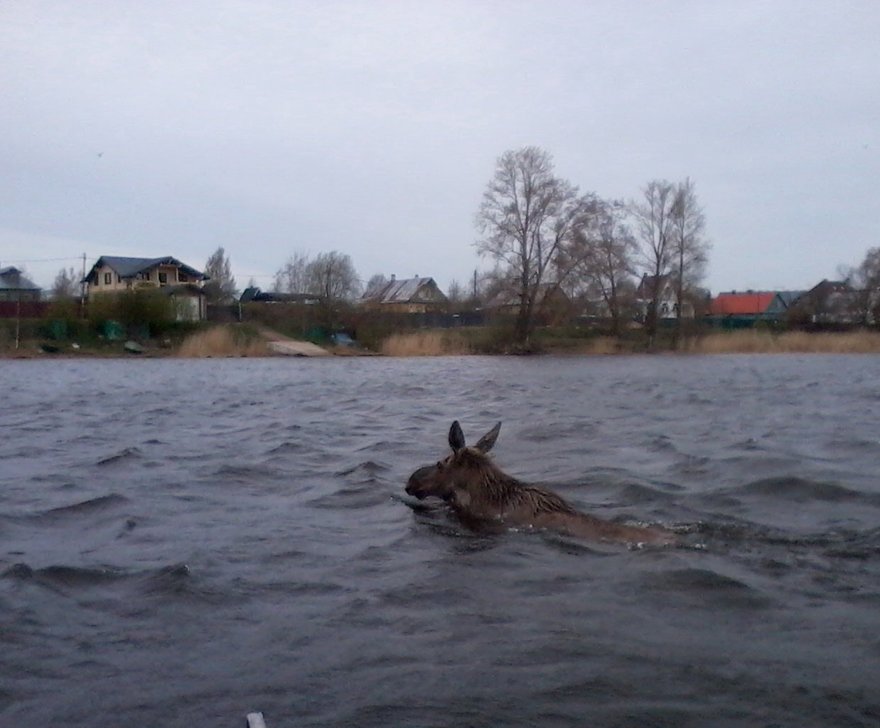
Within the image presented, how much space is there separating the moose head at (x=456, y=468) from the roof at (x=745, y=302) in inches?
4770

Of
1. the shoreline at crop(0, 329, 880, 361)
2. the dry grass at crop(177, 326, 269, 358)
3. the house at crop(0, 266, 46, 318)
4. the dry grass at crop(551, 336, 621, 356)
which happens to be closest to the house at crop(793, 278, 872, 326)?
the shoreline at crop(0, 329, 880, 361)

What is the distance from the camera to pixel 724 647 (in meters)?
5.54

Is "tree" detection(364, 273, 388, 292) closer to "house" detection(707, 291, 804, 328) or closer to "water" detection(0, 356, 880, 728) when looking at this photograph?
"house" detection(707, 291, 804, 328)

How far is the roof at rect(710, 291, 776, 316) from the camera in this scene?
4970 inches

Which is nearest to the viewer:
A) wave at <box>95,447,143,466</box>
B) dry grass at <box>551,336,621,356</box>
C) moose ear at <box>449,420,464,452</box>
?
moose ear at <box>449,420,464,452</box>

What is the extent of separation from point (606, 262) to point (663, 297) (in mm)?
8865

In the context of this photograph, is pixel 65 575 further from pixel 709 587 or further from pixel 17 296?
pixel 17 296

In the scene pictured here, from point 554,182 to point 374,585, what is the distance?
59398 mm

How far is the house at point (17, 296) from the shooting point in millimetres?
67875

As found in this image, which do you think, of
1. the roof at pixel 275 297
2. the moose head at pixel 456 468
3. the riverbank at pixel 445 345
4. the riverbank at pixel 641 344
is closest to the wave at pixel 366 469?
the moose head at pixel 456 468

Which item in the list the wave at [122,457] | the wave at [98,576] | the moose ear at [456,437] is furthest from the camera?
the wave at [122,457]

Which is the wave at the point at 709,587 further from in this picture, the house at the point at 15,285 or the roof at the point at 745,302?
the roof at the point at 745,302

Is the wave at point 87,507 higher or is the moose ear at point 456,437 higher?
the moose ear at point 456,437

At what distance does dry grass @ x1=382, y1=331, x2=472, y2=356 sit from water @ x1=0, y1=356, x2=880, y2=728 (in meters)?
38.1
